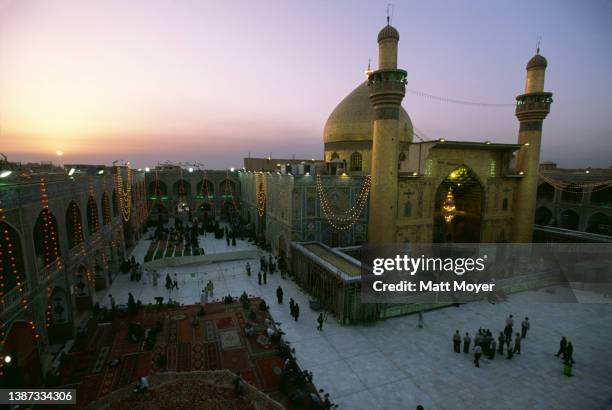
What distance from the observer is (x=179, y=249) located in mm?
24156

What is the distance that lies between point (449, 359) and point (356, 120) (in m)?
17.3

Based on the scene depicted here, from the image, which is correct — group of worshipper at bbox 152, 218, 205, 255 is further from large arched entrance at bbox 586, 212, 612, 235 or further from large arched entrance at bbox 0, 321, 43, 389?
large arched entrance at bbox 586, 212, 612, 235

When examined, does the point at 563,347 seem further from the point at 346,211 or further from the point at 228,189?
the point at 228,189

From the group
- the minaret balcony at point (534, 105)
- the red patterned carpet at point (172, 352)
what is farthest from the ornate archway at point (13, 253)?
the minaret balcony at point (534, 105)

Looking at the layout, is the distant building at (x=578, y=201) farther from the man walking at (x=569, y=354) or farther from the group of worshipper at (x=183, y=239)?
the group of worshipper at (x=183, y=239)

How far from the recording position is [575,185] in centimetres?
2936

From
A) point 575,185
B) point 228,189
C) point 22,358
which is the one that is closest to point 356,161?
point 228,189

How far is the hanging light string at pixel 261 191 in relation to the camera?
25.9m

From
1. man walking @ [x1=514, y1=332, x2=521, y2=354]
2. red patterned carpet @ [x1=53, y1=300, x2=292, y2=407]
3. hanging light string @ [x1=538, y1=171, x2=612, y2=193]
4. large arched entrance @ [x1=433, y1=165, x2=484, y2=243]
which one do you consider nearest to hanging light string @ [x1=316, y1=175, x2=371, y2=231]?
large arched entrance @ [x1=433, y1=165, x2=484, y2=243]

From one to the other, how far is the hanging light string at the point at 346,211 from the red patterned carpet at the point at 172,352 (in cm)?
808

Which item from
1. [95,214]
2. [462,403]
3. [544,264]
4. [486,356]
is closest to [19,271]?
[95,214]

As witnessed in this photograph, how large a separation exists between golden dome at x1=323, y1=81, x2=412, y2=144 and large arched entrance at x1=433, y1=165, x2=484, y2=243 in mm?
4752

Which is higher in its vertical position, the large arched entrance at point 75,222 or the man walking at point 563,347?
the large arched entrance at point 75,222

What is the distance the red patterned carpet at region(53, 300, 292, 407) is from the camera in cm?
982
